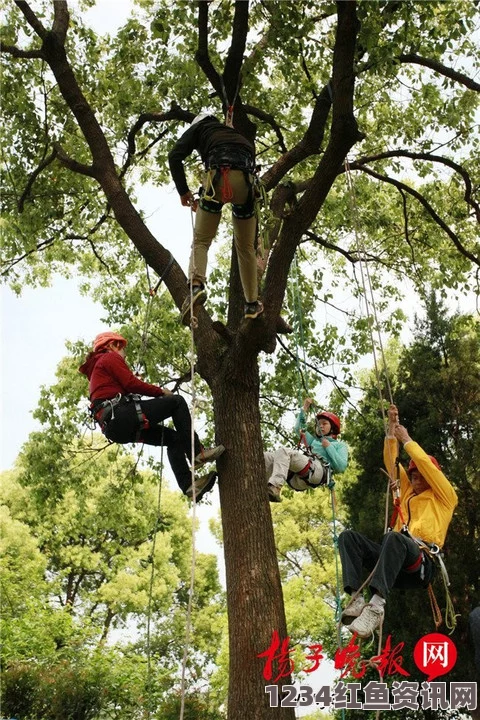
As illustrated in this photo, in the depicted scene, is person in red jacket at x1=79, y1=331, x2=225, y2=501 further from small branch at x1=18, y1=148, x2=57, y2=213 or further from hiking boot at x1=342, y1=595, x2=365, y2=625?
small branch at x1=18, y1=148, x2=57, y2=213

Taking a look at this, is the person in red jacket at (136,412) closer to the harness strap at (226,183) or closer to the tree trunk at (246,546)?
the tree trunk at (246,546)

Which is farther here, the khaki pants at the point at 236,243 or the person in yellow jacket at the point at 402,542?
the khaki pants at the point at 236,243

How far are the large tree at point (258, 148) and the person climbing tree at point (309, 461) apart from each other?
1.57 ft

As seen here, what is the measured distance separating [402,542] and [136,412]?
2032mm

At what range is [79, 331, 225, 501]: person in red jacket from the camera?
5.25 m

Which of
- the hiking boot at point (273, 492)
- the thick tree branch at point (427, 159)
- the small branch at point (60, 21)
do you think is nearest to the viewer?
the hiking boot at point (273, 492)

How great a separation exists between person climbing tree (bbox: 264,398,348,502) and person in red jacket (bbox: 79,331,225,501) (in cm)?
58

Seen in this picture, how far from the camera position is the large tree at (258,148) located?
16.2 feet

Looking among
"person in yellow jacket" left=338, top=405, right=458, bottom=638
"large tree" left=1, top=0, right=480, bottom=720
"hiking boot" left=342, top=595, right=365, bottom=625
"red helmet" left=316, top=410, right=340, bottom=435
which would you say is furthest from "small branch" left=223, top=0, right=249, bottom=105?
"hiking boot" left=342, top=595, right=365, bottom=625

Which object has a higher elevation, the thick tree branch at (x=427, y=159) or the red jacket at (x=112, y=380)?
the thick tree branch at (x=427, y=159)

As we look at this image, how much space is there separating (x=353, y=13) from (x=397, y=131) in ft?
16.2

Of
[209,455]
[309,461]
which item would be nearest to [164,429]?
[209,455]

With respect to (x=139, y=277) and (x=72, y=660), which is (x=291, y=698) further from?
(x=72, y=660)

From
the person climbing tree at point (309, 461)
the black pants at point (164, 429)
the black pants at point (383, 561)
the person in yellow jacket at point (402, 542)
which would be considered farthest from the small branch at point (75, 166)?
the black pants at point (383, 561)
